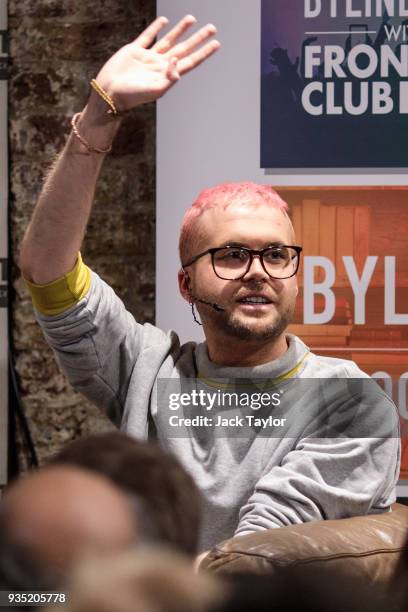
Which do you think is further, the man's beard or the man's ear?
the man's ear

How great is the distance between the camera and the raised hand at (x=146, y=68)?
1.46m

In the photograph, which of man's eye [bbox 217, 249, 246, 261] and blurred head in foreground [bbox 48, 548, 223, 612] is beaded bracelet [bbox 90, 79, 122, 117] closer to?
man's eye [bbox 217, 249, 246, 261]

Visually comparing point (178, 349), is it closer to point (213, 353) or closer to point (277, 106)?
point (213, 353)

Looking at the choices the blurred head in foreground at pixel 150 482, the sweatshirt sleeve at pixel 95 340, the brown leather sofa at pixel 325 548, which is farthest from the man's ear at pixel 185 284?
the blurred head in foreground at pixel 150 482

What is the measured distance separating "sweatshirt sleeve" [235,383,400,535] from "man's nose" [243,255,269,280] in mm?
293

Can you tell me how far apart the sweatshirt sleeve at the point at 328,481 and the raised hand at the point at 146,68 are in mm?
623

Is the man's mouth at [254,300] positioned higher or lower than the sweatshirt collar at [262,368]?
higher

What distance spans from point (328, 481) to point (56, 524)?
1.06 m

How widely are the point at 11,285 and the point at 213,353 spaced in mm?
1086

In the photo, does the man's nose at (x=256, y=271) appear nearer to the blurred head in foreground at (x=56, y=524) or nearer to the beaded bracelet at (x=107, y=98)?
the beaded bracelet at (x=107, y=98)

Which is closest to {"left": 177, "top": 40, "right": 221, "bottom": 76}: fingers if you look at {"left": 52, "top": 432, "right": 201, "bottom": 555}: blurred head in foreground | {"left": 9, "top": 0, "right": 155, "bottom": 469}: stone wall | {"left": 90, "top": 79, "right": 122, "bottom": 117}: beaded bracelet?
{"left": 90, "top": 79, "right": 122, "bottom": 117}: beaded bracelet

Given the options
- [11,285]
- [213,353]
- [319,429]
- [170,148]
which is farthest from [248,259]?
[11,285]

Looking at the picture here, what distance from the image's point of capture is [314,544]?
121 centimetres

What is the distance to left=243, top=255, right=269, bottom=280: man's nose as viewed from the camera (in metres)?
1.60
